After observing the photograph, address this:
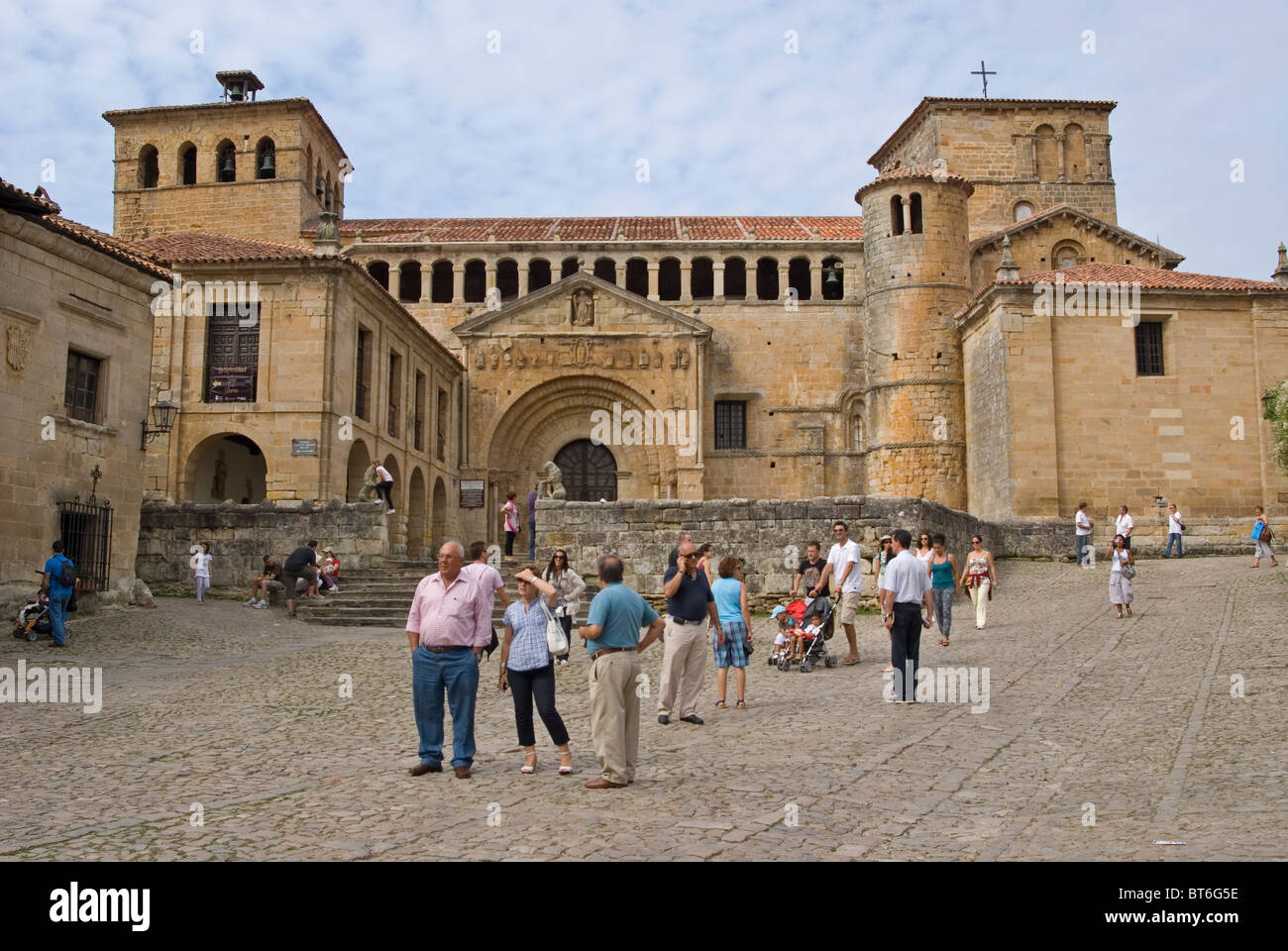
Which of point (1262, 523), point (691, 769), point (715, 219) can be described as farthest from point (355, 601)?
point (715, 219)

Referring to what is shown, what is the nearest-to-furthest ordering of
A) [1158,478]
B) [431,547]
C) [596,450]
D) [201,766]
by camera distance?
[201,766] < [1158,478] < [431,547] < [596,450]

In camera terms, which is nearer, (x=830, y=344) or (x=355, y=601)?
(x=355, y=601)

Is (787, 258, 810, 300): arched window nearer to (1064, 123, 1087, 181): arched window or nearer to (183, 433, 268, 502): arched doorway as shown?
(1064, 123, 1087, 181): arched window

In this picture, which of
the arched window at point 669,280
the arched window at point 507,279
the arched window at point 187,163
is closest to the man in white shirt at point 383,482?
the arched window at point 507,279

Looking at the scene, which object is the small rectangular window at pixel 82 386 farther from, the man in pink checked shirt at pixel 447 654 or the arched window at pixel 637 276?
the arched window at pixel 637 276

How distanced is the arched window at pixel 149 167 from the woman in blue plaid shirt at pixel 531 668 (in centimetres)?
3519

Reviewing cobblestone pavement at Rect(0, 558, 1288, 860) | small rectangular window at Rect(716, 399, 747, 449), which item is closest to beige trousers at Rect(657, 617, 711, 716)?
cobblestone pavement at Rect(0, 558, 1288, 860)

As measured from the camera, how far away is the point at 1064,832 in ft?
20.0

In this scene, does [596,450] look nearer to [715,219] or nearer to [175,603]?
[715,219]

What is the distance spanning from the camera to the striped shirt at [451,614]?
7840 mm

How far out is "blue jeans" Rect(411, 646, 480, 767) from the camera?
7.70 metres

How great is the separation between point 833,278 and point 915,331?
4087mm

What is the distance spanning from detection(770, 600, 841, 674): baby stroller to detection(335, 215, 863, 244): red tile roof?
23.7 metres

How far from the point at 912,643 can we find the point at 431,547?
20735 mm
